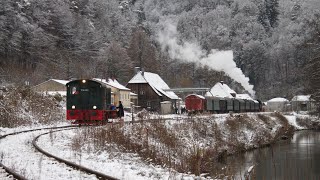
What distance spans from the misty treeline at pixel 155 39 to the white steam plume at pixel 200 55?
8.03 ft

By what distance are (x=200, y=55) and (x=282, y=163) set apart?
6187cm

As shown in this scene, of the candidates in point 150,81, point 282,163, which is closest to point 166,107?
point 150,81

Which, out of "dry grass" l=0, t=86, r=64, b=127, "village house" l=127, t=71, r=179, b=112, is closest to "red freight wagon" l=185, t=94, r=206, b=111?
"village house" l=127, t=71, r=179, b=112

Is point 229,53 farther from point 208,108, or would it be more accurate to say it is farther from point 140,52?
point 208,108

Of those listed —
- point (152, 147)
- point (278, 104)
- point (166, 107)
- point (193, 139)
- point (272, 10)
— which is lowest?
point (193, 139)

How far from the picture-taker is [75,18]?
83062 mm

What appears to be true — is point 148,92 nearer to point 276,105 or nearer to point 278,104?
point 276,105

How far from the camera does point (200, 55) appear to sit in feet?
274

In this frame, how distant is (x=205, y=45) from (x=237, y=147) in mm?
A: 70614

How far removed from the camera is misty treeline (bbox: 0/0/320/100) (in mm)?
59812

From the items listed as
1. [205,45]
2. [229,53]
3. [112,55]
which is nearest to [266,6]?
[205,45]

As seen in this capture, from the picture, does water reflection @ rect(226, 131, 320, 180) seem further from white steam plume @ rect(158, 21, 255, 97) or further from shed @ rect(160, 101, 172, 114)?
white steam plume @ rect(158, 21, 255, 97)

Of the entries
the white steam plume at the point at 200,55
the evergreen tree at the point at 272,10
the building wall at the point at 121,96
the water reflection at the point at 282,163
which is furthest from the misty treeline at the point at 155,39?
the water reflection at the point at 282,163

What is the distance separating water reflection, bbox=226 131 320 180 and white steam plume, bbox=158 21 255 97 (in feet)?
136
